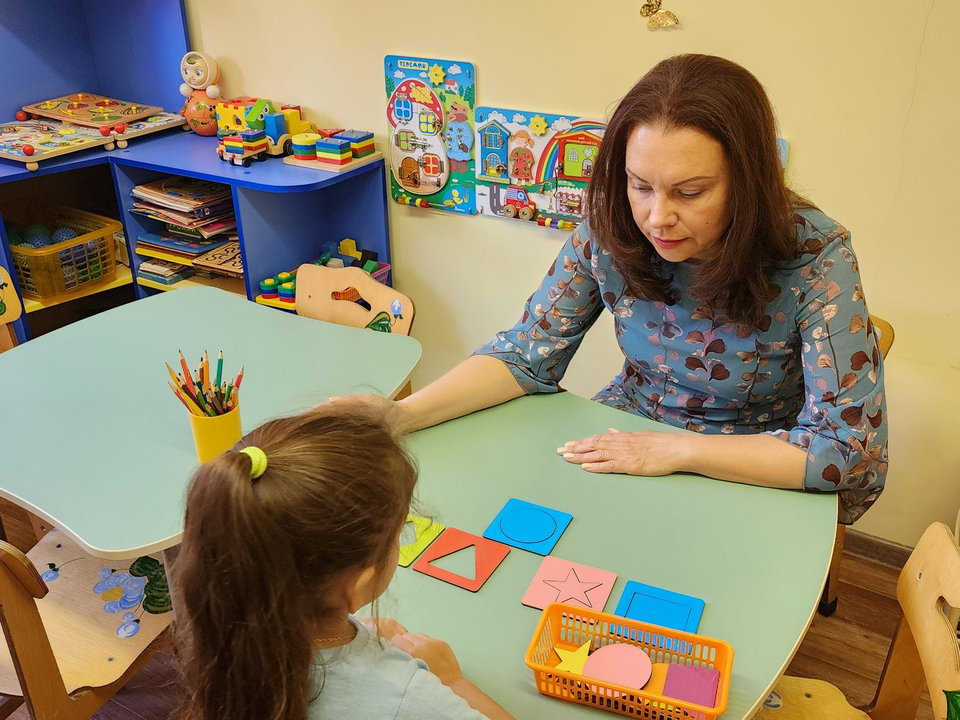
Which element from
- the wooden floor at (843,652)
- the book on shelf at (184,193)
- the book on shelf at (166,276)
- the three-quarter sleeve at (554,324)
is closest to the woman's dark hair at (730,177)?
the three-quarter sleeve at (554,324)

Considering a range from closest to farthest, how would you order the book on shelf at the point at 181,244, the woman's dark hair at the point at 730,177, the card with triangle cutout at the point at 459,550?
the card with triangle cutout at the point at 459,550, the woman's dark hair at the point at 730,177, the book on shelf at the point at 181,244

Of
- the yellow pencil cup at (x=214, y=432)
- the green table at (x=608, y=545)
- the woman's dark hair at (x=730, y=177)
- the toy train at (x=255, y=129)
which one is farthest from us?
the toy train at (x=255, y=129)

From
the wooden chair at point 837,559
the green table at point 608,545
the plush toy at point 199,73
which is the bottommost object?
the wooden chair at point 837,559

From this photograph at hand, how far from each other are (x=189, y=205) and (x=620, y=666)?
83.5 inches

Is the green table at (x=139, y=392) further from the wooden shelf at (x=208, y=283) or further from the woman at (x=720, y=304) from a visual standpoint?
the wooden shelf at (x=208, y=283)

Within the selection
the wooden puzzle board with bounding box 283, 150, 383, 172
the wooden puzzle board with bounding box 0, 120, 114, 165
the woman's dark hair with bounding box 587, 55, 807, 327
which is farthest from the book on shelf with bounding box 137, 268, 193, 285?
the woman's dark hair with bounding box 587, 55, 807, 327

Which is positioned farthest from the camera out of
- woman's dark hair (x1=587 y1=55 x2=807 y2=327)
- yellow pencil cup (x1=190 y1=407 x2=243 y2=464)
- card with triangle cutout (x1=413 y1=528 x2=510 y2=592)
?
yellow pencil cup (x1=190 y1=407 x2=243 y2=464)

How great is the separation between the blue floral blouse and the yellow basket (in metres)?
1.70

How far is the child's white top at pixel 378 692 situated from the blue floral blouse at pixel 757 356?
0.71m

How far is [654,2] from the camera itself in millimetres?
2035

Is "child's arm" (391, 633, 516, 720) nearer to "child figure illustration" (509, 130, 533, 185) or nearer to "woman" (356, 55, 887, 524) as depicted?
"woman" (356, 55, 887, 524)

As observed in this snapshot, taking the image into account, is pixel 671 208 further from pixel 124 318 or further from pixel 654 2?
pixel 124 318

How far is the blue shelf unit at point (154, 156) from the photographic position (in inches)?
98.0

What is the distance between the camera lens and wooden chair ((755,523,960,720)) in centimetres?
107
